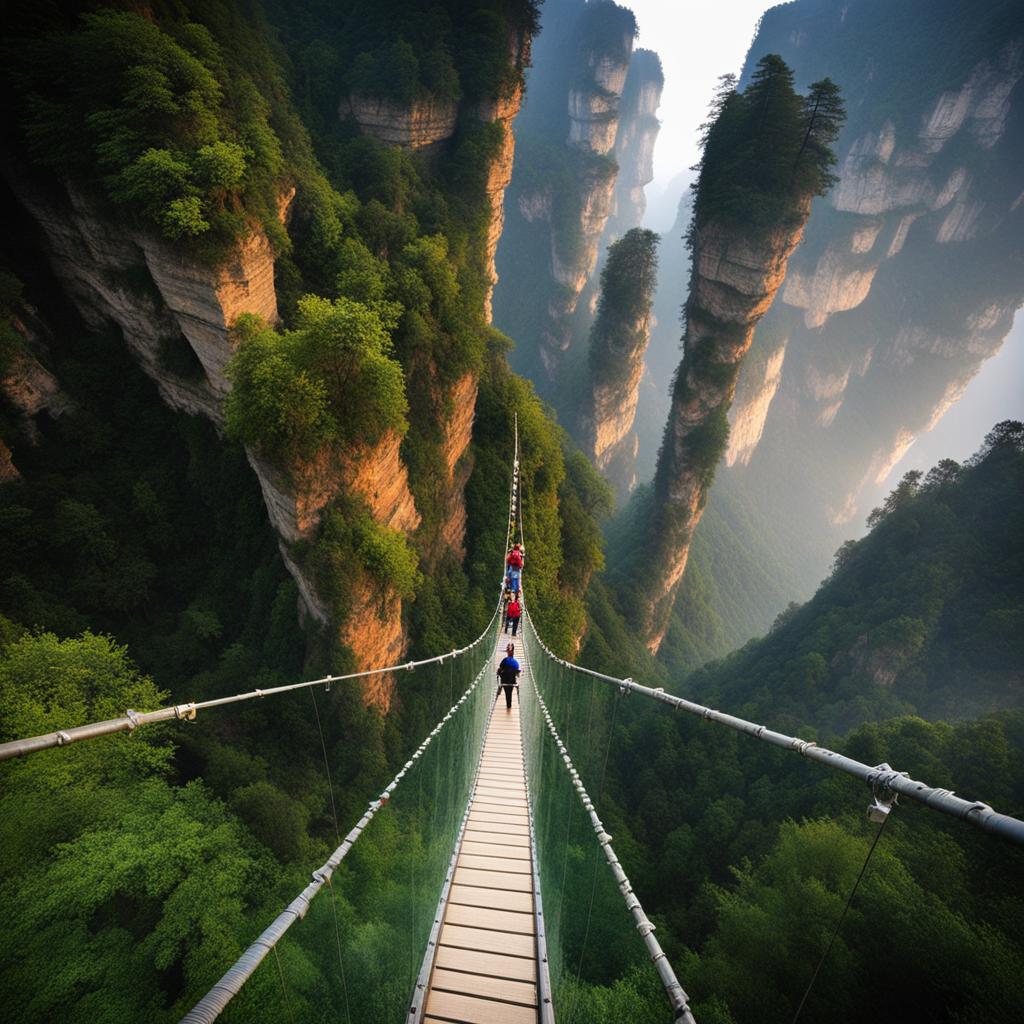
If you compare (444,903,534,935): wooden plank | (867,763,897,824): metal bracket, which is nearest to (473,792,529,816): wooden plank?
(444,903,534,935): wooden plank

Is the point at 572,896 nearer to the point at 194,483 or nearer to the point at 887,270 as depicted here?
the point at 194,483

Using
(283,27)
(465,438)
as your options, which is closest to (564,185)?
(283,27)

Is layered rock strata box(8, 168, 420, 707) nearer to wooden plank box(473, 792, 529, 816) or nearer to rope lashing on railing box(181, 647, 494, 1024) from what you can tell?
wooden plank box(473, 792, 529, 816)

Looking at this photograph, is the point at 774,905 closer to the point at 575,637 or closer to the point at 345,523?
the point at 345,523

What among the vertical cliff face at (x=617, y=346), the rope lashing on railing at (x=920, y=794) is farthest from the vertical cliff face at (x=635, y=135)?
the rope lashing on railing at (x=920, y=794)

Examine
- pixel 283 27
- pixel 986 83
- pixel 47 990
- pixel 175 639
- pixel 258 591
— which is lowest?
pixel 47 990

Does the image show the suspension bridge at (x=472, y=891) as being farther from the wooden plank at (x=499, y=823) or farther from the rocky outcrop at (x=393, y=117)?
the rocky outcrop at (x=393, y=117)
